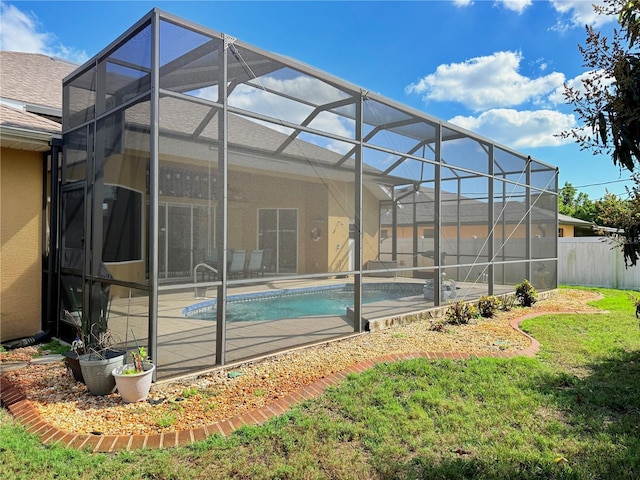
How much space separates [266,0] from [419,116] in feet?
10.7

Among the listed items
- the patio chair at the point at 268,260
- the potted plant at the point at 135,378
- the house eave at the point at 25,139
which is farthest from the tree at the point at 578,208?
the potted plant at the point at 135,378

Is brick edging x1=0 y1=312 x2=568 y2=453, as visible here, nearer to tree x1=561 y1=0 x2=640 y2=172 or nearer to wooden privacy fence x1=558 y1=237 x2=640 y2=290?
tree x1=561 y1=0 x2=640 y2=172

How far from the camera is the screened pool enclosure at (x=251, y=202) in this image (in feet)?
14.0

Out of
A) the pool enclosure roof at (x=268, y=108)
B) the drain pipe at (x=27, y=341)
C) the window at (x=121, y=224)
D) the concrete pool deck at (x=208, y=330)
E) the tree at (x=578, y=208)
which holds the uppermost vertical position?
the tree at (x=578, y=208)

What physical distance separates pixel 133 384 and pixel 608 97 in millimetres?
4242

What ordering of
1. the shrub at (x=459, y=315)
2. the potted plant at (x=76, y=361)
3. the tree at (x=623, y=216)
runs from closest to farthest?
the tree at (x=623, y=216) → the potted plant at (x=76, y=361) → the shrub at (x=459, y=315)

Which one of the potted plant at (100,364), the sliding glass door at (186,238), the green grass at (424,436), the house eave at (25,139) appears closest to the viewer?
the green grass at (424,436)

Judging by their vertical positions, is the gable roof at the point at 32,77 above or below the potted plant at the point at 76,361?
above

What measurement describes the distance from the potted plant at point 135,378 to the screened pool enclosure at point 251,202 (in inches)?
9.1

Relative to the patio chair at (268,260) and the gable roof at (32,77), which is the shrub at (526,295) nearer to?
the patio chair at (268,260)

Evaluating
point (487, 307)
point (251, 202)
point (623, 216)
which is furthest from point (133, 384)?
point (251, 202)

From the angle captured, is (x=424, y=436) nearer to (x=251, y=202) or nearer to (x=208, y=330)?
(x=208, y=330)

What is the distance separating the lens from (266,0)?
6.82m

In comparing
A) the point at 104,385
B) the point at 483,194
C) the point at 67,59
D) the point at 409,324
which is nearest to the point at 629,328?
the point at 409,324
